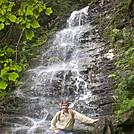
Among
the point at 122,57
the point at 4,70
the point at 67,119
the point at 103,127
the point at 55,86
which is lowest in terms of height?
the point at 4,70

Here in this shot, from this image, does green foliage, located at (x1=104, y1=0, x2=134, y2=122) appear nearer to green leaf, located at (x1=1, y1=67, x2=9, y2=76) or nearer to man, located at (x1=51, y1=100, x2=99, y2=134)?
man, located at (x1=51, y1=100, x2=99, y2=134)

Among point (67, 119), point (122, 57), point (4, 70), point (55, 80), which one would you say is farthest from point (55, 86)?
point (4, 70)

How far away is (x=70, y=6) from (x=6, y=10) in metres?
17.9

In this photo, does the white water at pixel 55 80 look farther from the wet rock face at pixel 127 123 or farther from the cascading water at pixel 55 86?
the wet rock face at pixel 127 123

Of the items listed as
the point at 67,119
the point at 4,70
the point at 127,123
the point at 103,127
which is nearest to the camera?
the point at 4,70

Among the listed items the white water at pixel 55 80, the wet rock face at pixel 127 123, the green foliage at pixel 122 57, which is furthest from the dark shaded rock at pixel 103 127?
the white water at pixel 55 80

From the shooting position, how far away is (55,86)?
41.1ft

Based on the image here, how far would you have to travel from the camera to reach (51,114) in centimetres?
1075

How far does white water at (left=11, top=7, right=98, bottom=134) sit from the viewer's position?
10.5 m

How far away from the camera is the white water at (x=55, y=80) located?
10500 mm

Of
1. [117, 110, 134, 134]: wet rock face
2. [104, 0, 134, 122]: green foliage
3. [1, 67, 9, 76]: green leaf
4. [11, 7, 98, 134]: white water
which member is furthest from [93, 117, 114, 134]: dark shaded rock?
[1, 67, 9, 76]: green leaf

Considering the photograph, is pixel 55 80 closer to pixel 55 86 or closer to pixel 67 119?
pixel 55 86

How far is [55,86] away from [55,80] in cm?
36

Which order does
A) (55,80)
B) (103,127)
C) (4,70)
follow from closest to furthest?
(4,70), (103,127), (55,80)
